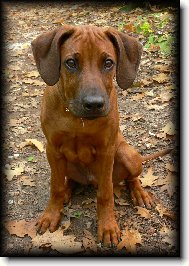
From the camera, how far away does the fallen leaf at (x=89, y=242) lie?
4.06 metres

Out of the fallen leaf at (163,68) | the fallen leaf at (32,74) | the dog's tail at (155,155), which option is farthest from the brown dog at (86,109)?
the fallen leaf at (32,74)

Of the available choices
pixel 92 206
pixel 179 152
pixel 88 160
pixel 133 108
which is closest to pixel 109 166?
pixel 88 160

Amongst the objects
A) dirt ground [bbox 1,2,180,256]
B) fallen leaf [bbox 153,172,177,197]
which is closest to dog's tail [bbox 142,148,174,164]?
dirt ground [bbox 1,2,180,256]

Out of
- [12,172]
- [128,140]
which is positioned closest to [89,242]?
[12,172]

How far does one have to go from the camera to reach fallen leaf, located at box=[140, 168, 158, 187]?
4.74 m

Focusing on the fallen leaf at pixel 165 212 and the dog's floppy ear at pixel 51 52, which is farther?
the fallen leaf at pixel 165 212

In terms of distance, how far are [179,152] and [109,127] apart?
1727 millimetres

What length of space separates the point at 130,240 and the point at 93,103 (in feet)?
5.21

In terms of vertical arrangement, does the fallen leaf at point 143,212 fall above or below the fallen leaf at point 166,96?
below

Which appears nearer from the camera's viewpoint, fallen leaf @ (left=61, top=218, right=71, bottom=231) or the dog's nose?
the dog's nose

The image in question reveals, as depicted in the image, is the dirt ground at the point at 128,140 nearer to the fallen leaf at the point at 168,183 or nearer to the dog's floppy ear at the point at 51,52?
the fallen leaf at the point at 168,183

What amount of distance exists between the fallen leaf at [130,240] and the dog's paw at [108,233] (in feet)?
0.19

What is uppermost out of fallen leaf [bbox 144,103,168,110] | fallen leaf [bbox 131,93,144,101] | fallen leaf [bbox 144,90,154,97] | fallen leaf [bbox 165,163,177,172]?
fallen leaf [bbox 144,90,154,97]

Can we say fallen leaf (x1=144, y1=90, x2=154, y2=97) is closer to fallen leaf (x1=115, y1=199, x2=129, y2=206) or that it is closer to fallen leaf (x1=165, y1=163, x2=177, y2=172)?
fallen leaf (x1=165, y1=163, x2=177, y2=172)
